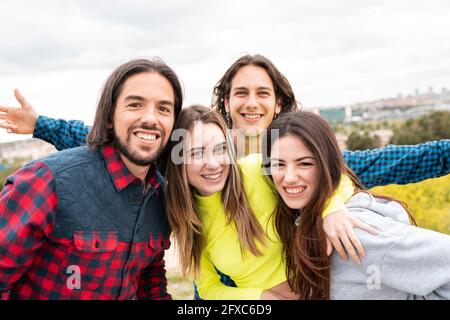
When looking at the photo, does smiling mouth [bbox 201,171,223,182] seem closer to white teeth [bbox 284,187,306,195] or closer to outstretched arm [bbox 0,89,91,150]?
white teeth [bbox 284,187,306,195]

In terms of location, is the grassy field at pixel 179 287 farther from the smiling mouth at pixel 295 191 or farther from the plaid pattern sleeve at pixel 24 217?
the plaid pattern sleeve at pixel 24 217

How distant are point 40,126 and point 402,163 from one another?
8.20 feet

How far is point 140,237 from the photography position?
8.29 ft

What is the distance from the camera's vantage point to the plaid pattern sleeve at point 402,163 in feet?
10.1

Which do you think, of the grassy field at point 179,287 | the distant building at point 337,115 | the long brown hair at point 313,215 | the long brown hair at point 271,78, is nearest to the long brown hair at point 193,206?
the long brown hair at point 313,215

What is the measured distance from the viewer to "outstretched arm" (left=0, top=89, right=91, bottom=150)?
132 inches

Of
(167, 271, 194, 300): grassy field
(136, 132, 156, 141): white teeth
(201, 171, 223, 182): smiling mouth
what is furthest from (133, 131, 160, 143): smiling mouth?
(167, 271, 194, 300): grassy field

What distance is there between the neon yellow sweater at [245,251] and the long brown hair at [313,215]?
0.08 metres

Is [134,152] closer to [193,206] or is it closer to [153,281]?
[193,206]

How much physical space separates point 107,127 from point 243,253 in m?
1.02

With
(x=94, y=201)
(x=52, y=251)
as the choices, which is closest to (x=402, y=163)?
(x=94, y=201)

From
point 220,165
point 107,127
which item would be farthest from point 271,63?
point 107,127

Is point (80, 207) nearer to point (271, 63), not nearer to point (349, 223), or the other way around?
point (349, 223)

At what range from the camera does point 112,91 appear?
103 inches
